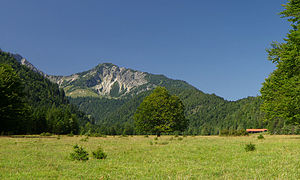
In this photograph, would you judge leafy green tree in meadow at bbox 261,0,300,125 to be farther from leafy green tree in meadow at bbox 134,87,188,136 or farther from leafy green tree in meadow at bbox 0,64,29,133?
leafy green tree in meadow at bbox 0,64,29,133

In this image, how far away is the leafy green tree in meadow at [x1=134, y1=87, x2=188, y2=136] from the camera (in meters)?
51.4

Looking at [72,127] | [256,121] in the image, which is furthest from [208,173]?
[256,121]

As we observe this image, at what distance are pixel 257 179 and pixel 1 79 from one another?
4544 cm

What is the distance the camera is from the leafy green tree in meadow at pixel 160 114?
51.4m

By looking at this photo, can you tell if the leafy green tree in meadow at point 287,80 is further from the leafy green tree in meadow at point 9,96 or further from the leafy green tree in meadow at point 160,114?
the leafy green tree in meadow at point 9,96

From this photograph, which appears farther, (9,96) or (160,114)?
(160,114)

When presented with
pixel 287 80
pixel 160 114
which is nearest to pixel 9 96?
pixel 160 114

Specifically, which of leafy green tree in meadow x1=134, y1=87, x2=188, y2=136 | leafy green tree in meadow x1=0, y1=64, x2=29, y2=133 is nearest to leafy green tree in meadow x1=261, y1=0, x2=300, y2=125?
leafy green tree in meadow x1=134, y1=87, x2=188, y2=136

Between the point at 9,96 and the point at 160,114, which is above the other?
the point at 9,96

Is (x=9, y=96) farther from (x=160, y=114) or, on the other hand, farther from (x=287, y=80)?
(x=287, y=80)

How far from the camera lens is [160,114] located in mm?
51844

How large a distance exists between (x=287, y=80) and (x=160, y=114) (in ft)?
103

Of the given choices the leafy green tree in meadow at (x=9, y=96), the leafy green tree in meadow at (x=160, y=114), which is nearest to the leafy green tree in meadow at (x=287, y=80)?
the leafy green tree in meadow at (x=160, y=114)

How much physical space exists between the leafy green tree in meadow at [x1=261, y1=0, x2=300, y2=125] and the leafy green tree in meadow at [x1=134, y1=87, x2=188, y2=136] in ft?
80.3
